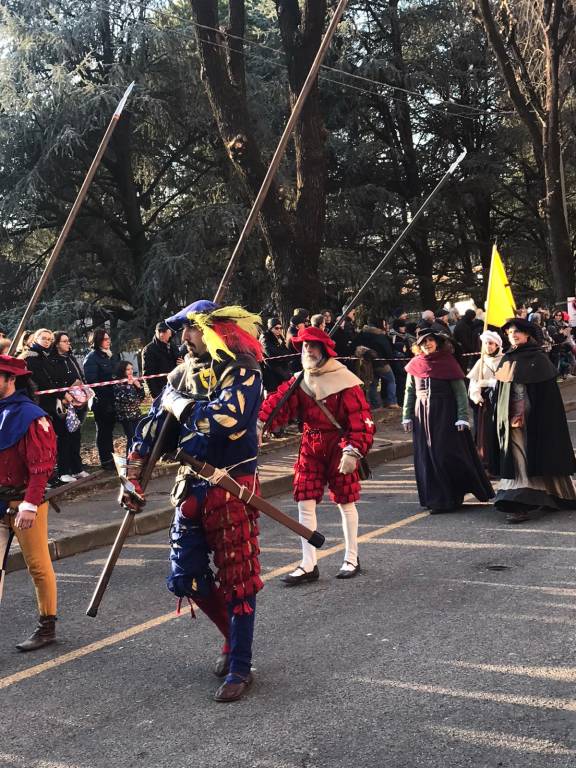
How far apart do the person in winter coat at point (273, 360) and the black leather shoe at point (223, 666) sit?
8434mm

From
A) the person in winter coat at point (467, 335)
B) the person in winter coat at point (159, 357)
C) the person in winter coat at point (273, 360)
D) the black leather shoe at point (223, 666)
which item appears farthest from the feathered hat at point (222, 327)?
the person in winter coat at point (467, 335)

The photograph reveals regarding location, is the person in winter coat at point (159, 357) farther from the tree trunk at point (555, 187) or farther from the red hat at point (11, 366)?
the tree trunk at point (555, 187)

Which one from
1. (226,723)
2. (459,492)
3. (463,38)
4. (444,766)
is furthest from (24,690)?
(463,38)

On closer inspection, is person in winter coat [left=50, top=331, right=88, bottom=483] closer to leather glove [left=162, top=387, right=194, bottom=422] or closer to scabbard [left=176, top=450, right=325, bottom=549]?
leather glove [left=162, top=387, right=194, bottom=422]

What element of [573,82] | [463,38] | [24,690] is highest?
[463,38]

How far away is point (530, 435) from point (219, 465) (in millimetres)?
4578

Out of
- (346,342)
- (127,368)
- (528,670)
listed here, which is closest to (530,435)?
(528,670)

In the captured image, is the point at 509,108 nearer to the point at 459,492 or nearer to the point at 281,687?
the point at 459,492

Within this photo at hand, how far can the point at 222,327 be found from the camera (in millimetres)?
4766

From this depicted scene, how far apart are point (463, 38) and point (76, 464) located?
63.6 feet

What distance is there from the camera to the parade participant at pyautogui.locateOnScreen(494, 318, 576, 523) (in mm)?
8484

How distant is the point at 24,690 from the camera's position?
193 inches

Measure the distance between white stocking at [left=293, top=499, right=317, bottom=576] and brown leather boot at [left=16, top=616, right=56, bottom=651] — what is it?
1775mm

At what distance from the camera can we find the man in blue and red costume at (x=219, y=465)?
4641 millimetres
